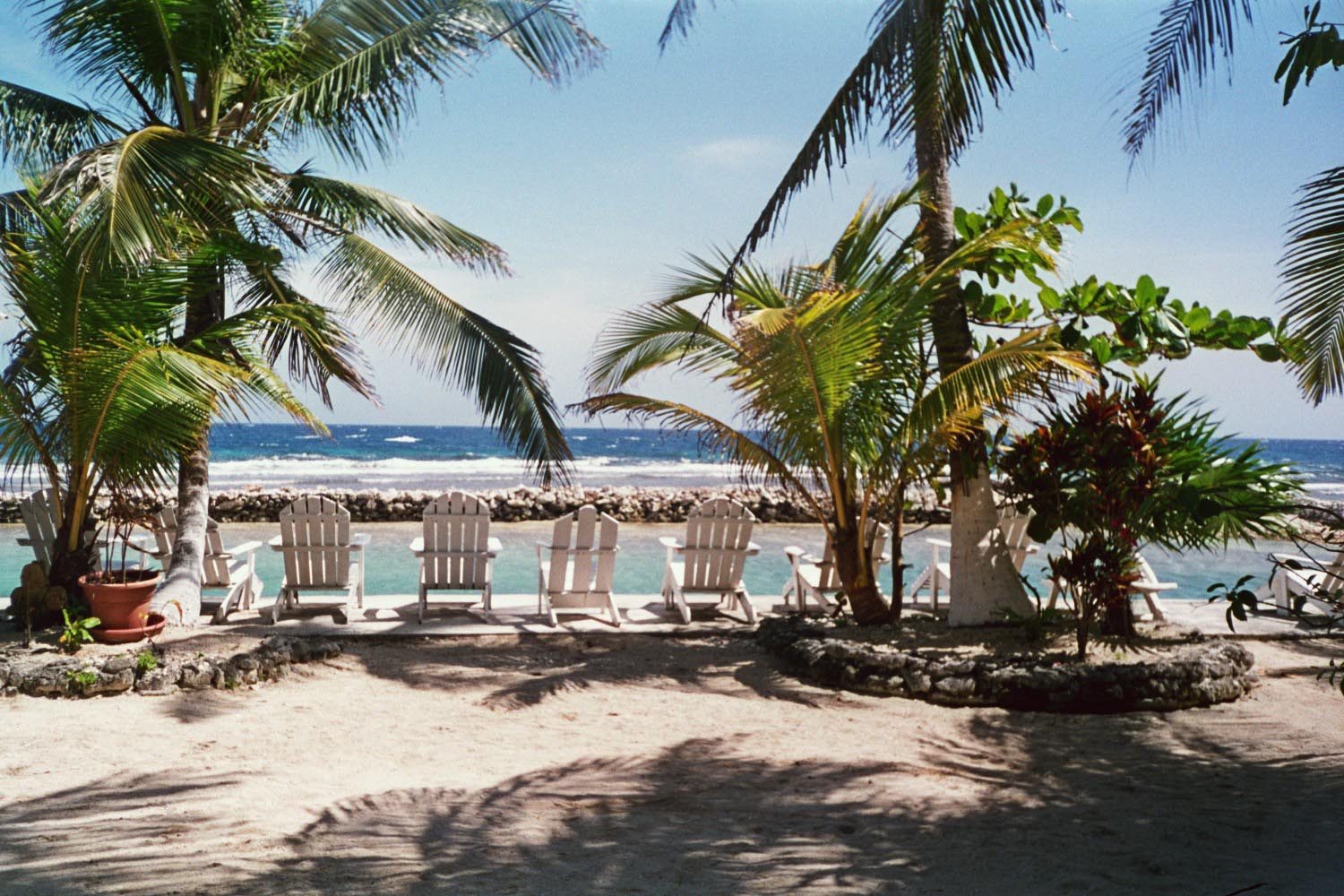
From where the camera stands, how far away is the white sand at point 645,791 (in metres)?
3.28

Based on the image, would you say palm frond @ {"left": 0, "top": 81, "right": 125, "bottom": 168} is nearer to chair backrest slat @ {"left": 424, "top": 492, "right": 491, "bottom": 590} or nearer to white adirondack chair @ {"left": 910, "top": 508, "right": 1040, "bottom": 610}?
chair backrest slat @ {"left": 424, "top": 492, "right": 491, "bottom": 590}

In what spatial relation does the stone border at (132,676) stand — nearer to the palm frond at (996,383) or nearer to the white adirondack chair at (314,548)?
the white adirondack chair at (314,548)

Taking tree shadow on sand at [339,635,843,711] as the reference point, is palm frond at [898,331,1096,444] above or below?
above

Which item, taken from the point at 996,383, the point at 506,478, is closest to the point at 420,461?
the point at 506,478

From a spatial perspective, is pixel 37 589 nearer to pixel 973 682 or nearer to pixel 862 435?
pixel 862 435

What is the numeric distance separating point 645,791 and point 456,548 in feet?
13.3

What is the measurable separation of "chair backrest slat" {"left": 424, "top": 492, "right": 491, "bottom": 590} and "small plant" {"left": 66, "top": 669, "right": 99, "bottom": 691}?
2.61 metres

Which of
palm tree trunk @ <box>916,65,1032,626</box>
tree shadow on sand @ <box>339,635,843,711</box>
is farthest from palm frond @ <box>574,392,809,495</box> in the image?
tree shadow on sand @ <box>339,635,843,711</box>

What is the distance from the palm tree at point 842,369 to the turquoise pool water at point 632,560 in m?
3.84

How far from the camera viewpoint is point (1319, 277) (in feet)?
15.9

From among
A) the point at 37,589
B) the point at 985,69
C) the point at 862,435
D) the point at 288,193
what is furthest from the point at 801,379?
the point at 37,589

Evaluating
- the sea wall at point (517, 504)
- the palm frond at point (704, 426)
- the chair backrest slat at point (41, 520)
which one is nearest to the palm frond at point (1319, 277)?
the palm frond at point (704, 426)

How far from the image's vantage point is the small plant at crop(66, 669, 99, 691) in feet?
17.9

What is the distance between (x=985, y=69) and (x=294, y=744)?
5.18m
